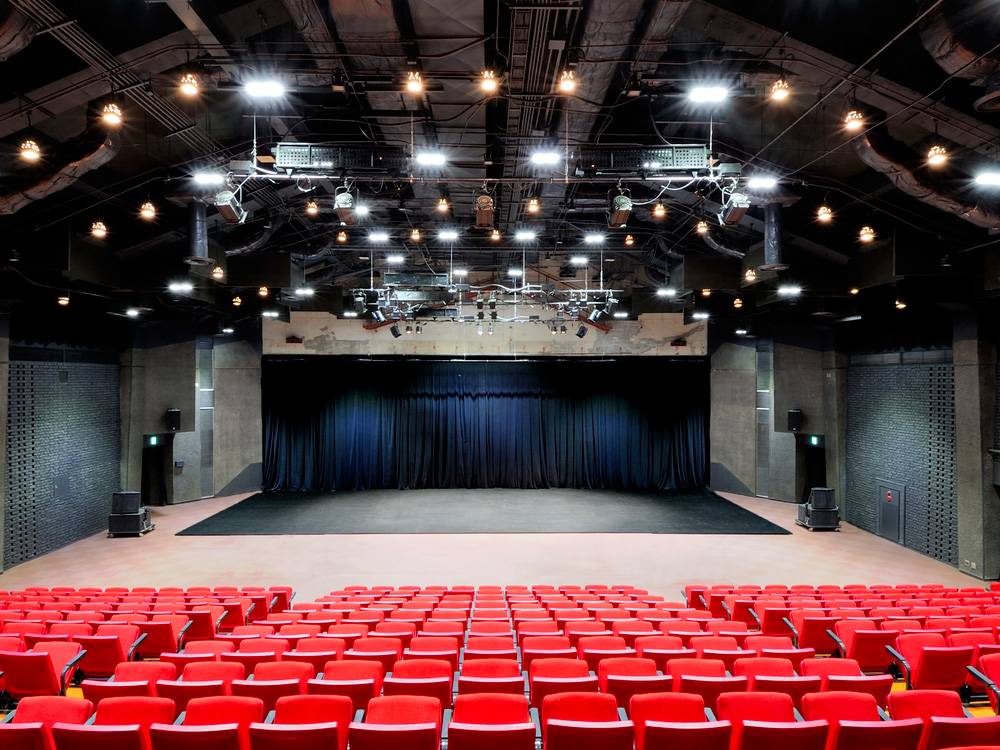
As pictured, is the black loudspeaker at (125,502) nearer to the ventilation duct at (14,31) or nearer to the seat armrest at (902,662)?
the ventilation duct at (14,31)

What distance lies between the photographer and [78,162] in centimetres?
688

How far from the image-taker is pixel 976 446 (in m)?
11.8

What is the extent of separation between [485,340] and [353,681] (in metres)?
17.2

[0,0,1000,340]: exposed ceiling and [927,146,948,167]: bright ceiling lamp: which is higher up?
[0,0,1000,340]: exposed ceiling

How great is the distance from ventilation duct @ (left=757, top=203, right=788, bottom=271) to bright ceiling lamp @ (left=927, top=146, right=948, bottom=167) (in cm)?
214

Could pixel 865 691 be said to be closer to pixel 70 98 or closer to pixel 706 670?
pixel 706 670

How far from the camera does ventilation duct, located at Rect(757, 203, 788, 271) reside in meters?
8.86

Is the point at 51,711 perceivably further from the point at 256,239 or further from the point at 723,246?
the point at 723,246

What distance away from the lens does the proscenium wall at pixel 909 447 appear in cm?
1270

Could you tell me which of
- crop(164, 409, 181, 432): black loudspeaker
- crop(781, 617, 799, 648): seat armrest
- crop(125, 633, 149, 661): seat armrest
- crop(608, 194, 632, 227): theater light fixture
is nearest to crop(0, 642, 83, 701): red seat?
crop(125, 633, 149, 661): seat armrest

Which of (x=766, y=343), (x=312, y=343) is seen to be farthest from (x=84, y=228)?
(x=766, y=343)

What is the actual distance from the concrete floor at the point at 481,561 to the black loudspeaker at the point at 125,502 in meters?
0.80

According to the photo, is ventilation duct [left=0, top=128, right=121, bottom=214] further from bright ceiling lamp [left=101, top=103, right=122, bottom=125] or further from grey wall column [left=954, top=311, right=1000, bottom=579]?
grey wall column [left=954, top=311, right=1000, bottom=579]

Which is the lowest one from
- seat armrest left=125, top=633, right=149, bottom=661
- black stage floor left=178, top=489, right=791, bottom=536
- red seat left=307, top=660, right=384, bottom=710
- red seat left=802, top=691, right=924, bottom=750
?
black stage floor left=178, top=489, right=791, bottom=536
